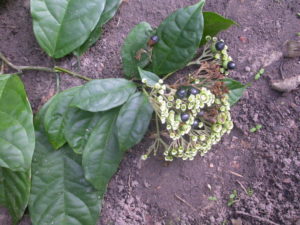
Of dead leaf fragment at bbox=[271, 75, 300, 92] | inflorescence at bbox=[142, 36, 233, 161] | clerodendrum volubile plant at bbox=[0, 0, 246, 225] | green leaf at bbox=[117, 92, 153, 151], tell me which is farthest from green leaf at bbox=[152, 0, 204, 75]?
dead leaf fragment at bbox=[271, 75, 300, 92]

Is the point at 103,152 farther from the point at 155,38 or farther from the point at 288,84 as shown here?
the point at 288,84

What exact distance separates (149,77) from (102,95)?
0.83 ft

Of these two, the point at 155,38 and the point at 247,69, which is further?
the point at 247,69

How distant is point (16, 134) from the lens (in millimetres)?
1534

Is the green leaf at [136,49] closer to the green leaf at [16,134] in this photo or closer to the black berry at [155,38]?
the black berry at [155,38]

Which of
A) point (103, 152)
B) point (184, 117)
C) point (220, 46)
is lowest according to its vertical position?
point (103, 152)

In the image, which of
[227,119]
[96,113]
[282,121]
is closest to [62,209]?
[96,113]

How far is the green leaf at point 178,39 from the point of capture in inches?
61.7

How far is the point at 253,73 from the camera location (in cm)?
187

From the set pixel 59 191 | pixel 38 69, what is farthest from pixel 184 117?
pixel 38 69

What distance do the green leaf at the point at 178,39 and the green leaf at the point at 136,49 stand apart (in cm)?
8

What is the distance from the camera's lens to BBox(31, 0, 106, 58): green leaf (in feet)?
5.64

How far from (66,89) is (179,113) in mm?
723

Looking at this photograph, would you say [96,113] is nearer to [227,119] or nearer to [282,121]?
[227,119]
